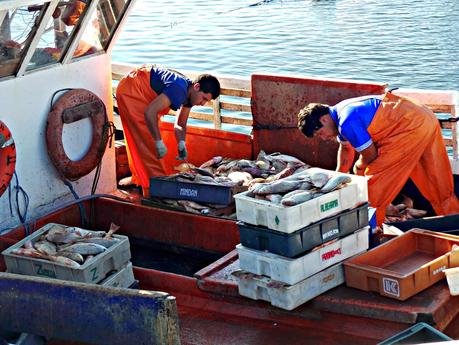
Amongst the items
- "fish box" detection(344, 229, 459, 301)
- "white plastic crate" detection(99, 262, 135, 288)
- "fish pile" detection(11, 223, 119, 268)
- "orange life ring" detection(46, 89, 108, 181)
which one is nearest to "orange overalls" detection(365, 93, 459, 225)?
"fish box" detection(344, 229, 459, 301)

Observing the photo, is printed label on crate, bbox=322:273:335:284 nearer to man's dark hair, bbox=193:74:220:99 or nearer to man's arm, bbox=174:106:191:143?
man's dark hair, bbox=193:74:220:99

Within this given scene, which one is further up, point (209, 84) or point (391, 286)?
point (209, 84)

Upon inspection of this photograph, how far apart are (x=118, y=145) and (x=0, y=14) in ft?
8.35

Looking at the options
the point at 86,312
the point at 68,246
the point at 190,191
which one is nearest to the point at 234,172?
the point at 190,191

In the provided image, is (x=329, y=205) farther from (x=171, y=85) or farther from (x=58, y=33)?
(x=58, y=33)

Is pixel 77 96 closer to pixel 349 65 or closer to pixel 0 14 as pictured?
pixel 0 14

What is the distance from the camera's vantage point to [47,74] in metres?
7.61

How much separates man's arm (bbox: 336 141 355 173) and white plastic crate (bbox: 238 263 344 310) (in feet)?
4.87

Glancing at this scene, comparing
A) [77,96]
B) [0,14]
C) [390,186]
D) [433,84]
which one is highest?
[0,14]

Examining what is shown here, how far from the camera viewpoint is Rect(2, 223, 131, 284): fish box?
20.0 ft

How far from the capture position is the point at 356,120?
691 centimetres

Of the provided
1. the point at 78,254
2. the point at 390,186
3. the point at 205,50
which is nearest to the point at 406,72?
the point at 205,50

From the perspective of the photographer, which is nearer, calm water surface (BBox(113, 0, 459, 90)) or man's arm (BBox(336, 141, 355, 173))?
man's arm (BBox(336, 141, 355, 173))

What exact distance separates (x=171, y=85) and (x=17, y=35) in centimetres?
147
